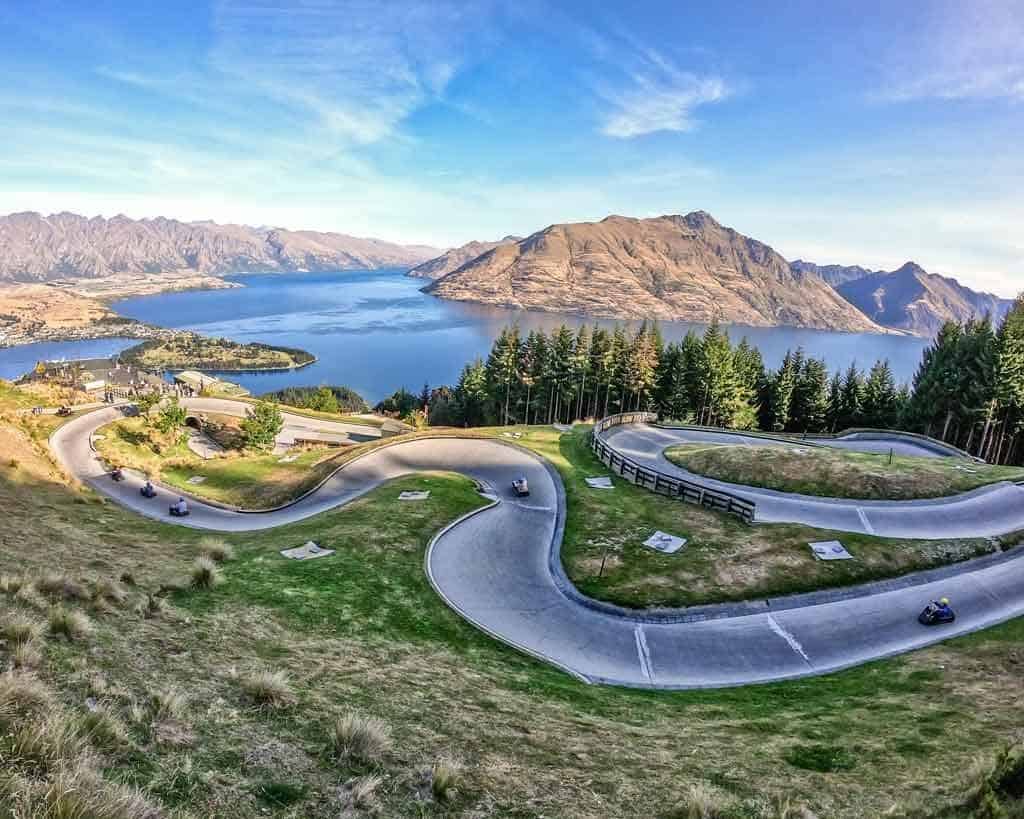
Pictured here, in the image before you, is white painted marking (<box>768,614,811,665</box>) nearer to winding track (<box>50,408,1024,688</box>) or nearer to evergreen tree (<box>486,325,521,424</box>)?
winding track (<box>50,408,1024,688</box>)

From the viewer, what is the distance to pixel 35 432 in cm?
4119

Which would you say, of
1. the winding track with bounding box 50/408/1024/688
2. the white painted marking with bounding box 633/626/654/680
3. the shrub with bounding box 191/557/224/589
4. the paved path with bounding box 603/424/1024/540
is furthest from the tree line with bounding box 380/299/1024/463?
the shrub with bounding box 191/557/224/589

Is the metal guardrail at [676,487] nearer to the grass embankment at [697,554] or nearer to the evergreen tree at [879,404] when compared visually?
the grass embankment at [697,554]

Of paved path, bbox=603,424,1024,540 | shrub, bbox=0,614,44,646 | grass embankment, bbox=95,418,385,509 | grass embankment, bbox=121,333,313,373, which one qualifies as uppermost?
shrub, bbox=0,614,44,646

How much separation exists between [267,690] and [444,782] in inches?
118

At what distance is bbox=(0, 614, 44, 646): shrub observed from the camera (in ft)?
22.4

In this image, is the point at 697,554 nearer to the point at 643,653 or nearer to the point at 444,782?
the point at 643,653

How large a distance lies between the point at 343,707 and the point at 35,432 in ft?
159

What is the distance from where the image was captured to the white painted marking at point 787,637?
51.4ft

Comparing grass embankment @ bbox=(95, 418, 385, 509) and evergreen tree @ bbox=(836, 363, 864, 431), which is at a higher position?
evergreen tree @ bbox=(836, 363, 864, 431)

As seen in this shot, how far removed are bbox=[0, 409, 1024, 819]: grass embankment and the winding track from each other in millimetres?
1233

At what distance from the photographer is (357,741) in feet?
21.1

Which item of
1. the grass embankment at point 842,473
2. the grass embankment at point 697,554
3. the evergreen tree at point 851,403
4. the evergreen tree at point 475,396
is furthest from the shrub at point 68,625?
the evergreen tree at point 851,403

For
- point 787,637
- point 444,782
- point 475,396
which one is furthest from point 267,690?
point 475,396
